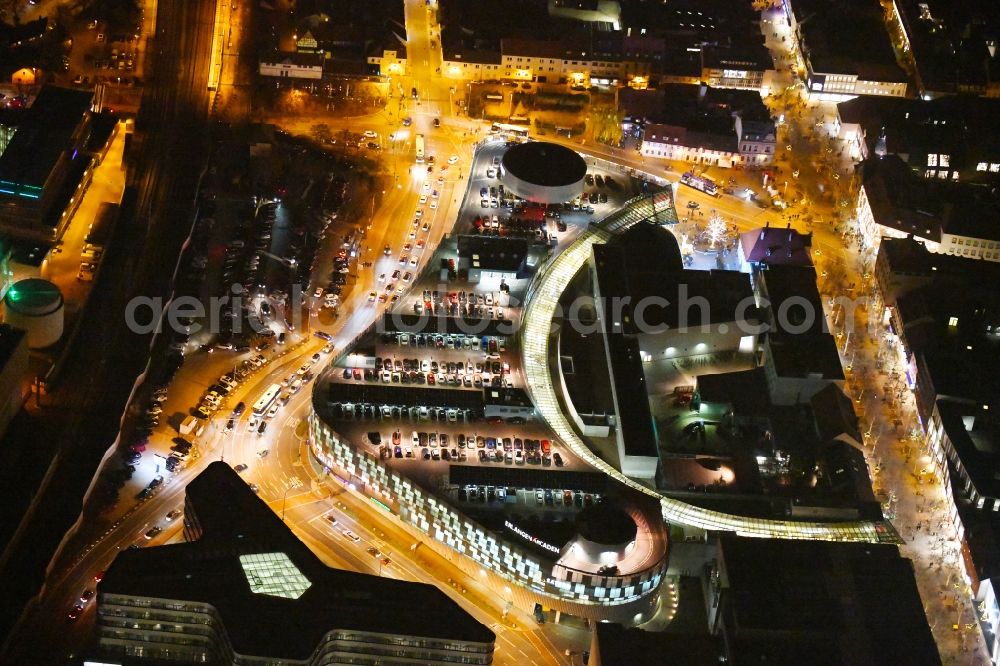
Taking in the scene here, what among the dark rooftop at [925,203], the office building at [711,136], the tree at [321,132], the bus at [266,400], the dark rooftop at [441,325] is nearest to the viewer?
the bus at [266,400]

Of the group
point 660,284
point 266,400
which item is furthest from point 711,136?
point 266,400

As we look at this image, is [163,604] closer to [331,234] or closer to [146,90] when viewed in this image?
[331,234]

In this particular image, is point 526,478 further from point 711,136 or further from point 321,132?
point 711,136

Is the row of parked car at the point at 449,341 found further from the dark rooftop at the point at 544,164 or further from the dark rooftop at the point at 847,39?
the dark rooftop at the point at 847,39

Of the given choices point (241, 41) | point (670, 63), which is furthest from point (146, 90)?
point (670, 63)

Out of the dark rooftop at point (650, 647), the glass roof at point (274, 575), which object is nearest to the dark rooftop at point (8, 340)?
the glass roof at point (274, 575)

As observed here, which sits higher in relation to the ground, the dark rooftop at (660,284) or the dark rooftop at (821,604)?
the dark rooftop at (660,284)

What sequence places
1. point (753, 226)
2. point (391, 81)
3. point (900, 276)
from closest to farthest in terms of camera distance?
point (900, 276)
point (753, 226)
point (391, 81)
